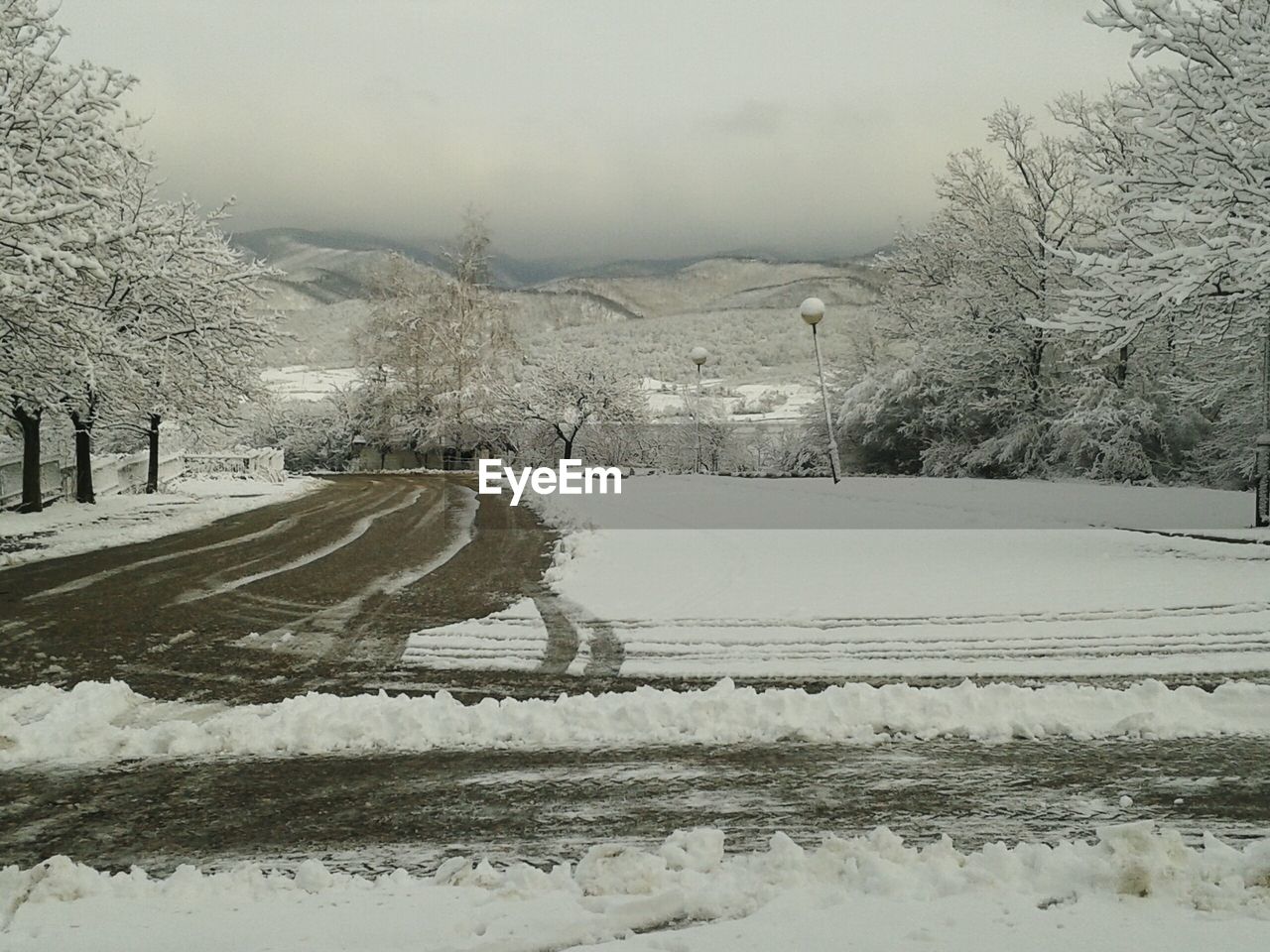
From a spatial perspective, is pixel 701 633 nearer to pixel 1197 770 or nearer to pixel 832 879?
pixel 1197 770

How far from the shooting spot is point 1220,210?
1162 centimetres

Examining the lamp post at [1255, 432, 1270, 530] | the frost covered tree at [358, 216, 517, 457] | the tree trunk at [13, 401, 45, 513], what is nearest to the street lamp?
the lamp post at [1255, 432, 1270, 530]

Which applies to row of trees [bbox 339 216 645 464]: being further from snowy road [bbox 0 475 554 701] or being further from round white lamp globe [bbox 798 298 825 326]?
snowy road [bbox 0 475 554 701]

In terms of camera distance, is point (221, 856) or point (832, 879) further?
point (221, 856)

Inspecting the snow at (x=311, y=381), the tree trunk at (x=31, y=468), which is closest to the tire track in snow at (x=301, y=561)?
the tree trunk at (x=31, y=468)

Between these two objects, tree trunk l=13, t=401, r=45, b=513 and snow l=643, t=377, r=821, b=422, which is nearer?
tree trunk l=13, t=401, r=45, b=513

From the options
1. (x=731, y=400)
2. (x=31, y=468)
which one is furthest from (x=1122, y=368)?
(x=731, y=400)

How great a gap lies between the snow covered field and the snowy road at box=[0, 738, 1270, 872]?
192 centimetres

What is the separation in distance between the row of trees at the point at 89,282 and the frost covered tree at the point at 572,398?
1310 inches

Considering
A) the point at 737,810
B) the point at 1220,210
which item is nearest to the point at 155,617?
the point at 737,810

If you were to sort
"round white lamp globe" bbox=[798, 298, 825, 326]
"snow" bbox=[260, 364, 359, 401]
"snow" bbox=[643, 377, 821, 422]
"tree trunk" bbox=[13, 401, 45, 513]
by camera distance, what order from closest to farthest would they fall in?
1. "tree trunk" bbox=[13, 401, 45, 513]
2. "round white lamp globe" bbox=[798, 298, 825, 326]
3. "snow" bbox=[643, 377, 821, 422]
4. "snow" bbox=[260, 364, 359, 401]

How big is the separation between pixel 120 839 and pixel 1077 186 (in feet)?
113

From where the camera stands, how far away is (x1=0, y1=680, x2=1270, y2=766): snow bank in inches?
204

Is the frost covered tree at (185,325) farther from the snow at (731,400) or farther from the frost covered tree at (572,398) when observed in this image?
the snow at (731,400)
